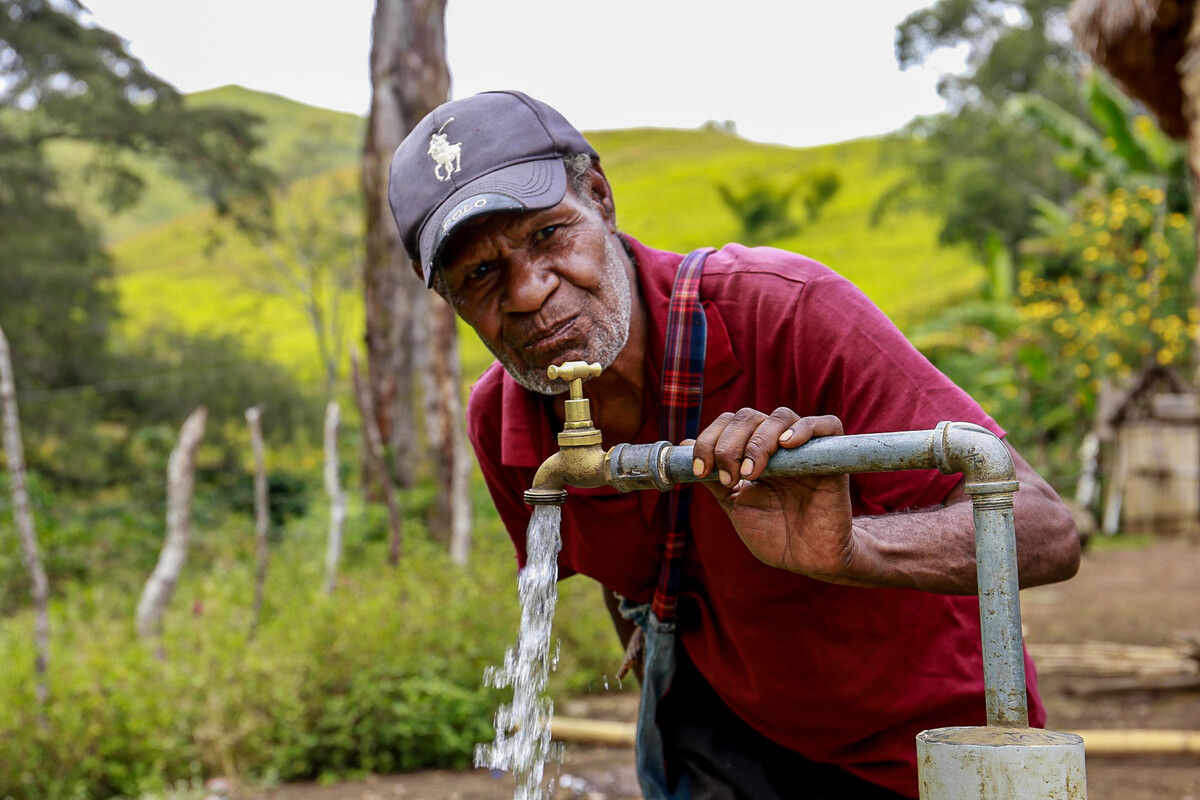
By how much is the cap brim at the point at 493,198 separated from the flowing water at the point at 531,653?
47cm

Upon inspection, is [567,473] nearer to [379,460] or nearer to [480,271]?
[480,271]

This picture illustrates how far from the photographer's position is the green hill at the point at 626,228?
995 inches

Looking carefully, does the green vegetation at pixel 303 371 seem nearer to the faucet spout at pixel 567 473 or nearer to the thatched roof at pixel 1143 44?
the faucet spout at pixel 567 473

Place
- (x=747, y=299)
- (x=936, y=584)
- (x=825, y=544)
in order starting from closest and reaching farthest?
(x=825, y=544) < (x=936, y=584) < (x=747, y=299)

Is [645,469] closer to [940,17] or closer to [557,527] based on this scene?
[557,527]

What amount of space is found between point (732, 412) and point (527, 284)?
41cm

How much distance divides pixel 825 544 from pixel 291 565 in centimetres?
794

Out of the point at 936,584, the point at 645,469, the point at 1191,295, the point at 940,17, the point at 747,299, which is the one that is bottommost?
the point at 936,584

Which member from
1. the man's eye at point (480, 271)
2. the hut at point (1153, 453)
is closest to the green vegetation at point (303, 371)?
the hut at point (1153, 453)

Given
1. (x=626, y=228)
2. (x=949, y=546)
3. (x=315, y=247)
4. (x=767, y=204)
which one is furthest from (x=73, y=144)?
(x=767, y=204)

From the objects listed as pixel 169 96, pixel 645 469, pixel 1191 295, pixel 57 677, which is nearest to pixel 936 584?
pixel 645 469

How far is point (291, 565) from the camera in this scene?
869 cm

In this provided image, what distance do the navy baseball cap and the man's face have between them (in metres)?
0.05

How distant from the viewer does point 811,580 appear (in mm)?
1812
